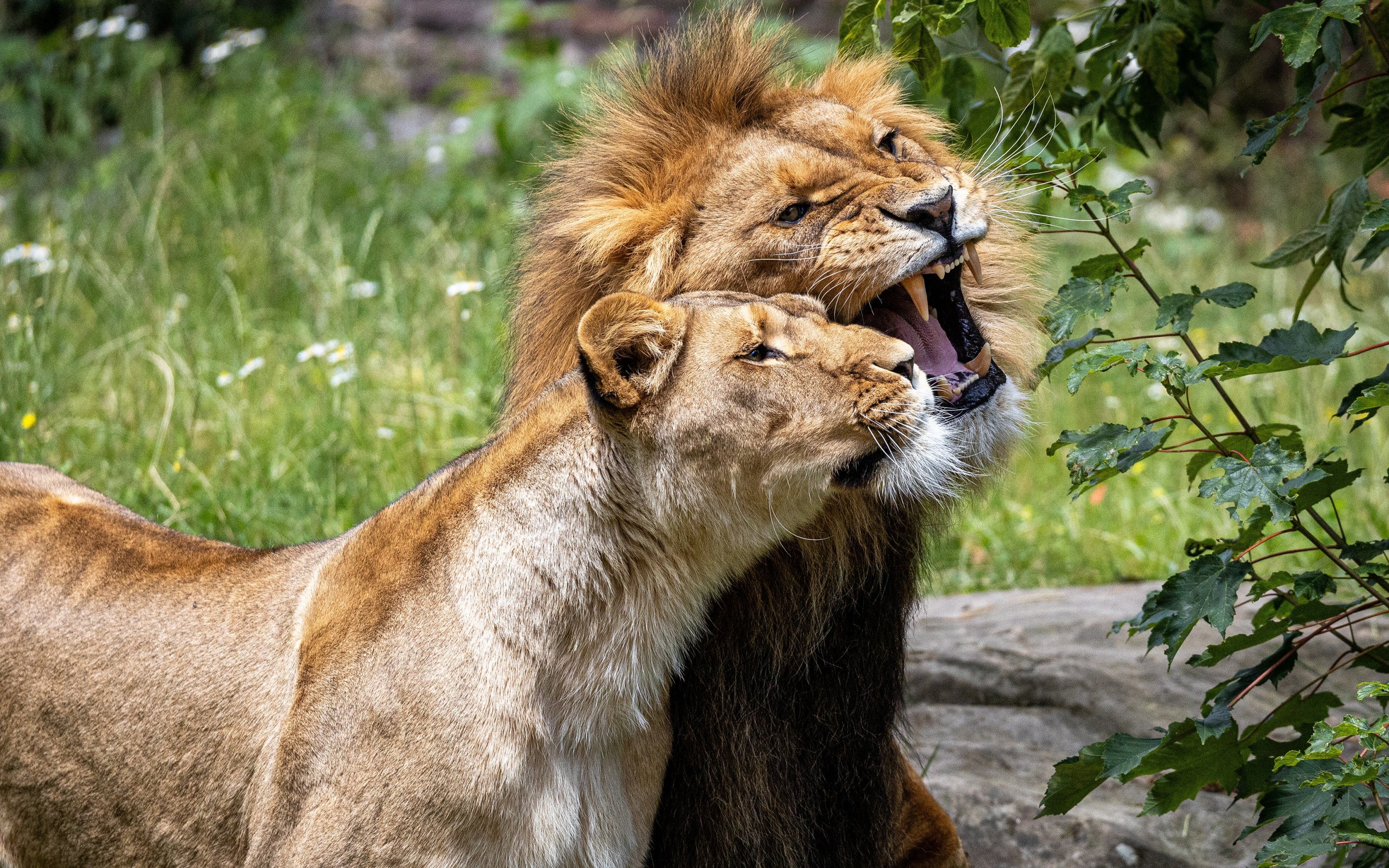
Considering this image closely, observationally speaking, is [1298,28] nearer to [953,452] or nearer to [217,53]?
[953,452]

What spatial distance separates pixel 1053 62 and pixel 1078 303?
0.68 meters

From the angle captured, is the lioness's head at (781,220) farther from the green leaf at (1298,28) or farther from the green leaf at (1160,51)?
the green leaf at (1298,28)

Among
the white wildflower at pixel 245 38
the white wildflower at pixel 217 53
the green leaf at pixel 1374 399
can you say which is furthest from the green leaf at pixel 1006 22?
the white wildflower at pixel 245 38

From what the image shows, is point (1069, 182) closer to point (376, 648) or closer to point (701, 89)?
point (701, 89)

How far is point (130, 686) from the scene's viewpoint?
2723 mm

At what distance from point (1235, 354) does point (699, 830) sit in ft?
4.56

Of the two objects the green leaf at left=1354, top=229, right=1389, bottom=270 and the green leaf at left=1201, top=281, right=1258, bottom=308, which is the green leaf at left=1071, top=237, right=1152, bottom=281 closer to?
the green leaf at left=1201, top=281, right=1258, bottom=308

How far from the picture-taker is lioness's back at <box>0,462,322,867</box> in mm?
2627

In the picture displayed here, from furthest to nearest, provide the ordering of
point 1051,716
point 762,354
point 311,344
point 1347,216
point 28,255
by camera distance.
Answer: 1. point 311,344
2. point 28,255
3. point 1051,716
4. point 1347,216
5. point 762,354

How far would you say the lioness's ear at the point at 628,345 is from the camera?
2229 mm

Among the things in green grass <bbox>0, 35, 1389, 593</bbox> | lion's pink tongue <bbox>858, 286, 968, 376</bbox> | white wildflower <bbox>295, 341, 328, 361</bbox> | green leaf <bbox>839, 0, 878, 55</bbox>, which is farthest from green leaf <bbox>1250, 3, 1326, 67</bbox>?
white wildflower <bbox>295, 341, 328, 361</bbox>

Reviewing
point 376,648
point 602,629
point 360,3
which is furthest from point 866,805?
point 360,3

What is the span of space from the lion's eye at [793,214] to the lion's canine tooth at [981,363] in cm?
41

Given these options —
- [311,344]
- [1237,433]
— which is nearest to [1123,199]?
[1237,433]
